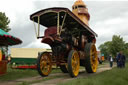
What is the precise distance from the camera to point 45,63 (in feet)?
29.5

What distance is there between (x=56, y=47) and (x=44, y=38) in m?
0.92

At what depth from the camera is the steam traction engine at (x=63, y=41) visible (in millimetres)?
8156

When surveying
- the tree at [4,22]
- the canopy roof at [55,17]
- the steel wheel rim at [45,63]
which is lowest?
the steel wheel rim at [45,63]

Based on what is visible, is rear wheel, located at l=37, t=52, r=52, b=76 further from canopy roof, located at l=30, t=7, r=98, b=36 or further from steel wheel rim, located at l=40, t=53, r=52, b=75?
canopy roof, located at l=30, t=7, r=98, b=36

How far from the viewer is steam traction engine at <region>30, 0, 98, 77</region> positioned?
8.16 metres

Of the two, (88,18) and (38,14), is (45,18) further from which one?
(88,18)

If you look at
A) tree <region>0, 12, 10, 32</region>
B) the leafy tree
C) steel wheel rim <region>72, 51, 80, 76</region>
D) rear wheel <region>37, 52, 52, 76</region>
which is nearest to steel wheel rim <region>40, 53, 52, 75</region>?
rear wheel <region>37, 52, 52, 76</region>

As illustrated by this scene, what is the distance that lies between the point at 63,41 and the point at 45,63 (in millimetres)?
1528

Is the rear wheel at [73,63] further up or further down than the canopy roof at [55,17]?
further down

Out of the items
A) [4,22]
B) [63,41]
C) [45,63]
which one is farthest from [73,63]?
[4,22]

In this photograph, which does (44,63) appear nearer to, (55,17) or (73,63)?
(73,63)

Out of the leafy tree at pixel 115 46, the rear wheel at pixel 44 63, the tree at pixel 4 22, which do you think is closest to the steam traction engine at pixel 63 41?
the rear wheel at pixel 44 63

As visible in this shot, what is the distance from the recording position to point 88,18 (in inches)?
765

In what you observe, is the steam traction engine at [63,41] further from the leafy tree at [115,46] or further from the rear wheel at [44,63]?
the leafy tree at [115,46]
